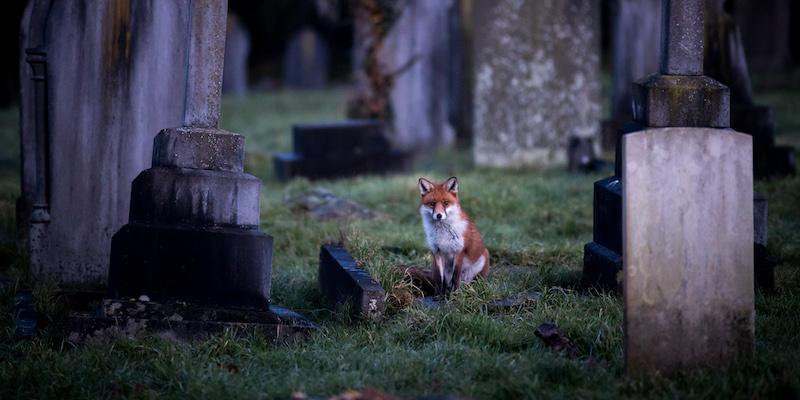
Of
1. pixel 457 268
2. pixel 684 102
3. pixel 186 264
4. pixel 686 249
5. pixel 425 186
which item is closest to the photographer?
pixel 686 249

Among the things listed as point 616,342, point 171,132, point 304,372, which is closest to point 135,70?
point 171,132

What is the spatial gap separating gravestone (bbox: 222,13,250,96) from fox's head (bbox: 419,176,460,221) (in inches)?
849

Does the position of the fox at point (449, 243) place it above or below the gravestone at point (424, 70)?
below

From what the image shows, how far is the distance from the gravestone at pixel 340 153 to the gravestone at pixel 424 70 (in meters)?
2.50

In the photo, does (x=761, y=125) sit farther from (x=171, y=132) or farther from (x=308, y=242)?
(x=171, y=132)

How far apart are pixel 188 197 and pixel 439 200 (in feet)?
5.28

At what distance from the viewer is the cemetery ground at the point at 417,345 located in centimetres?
341

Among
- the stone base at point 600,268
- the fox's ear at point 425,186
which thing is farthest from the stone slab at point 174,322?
the stone base at point 600,268

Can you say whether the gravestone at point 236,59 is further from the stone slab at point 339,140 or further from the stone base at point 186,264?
the stone base at point 186,264

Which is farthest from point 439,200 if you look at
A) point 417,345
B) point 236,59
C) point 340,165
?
point 236,59

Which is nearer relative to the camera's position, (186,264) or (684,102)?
(684,102)

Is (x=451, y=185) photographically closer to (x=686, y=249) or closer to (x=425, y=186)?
(x=425, y=186)

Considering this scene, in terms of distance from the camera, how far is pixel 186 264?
174 inches

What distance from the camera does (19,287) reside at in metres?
5.45
